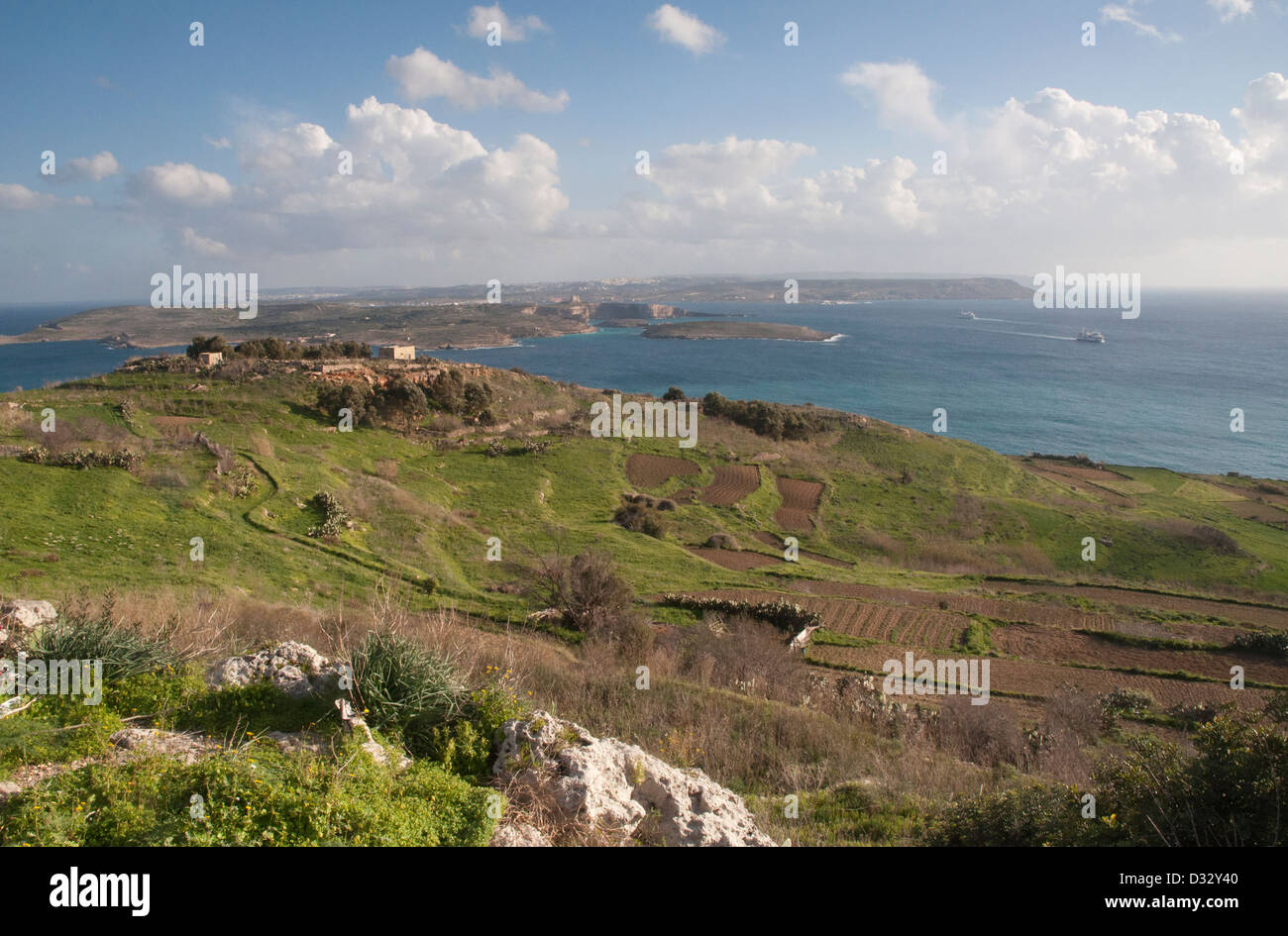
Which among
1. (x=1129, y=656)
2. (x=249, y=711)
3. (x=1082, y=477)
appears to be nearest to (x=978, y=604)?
(x=1129, y=656)

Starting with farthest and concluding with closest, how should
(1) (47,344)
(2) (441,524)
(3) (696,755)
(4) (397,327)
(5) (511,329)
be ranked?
(5) (511,329) < (4) (397,327) < (1) (47,344) < (2) (441,524) < (3) (696,755)

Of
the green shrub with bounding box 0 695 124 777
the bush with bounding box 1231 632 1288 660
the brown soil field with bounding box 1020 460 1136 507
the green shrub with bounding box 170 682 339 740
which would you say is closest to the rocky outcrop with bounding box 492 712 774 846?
the green shrub with bounding box 170 682 339 740

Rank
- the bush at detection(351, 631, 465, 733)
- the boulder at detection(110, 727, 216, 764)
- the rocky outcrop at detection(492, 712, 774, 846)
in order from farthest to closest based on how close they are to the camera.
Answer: the bush at detection(351, 631, 465, 733) < the rocky outcrop at detection(492, 712, 774, 846) < the boulder at detection(110, 727, 216, 764)

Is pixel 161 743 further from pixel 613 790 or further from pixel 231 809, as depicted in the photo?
pixel 613 790

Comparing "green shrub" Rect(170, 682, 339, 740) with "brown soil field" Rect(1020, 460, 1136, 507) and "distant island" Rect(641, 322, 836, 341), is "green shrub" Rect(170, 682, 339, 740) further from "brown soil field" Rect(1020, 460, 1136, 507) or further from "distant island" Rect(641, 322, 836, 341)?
"distant island" Rect(641, 322, 836, 341)

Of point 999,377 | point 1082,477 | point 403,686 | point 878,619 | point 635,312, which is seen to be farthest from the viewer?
point 635,312

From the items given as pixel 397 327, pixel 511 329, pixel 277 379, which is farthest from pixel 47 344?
pixel 277 379
